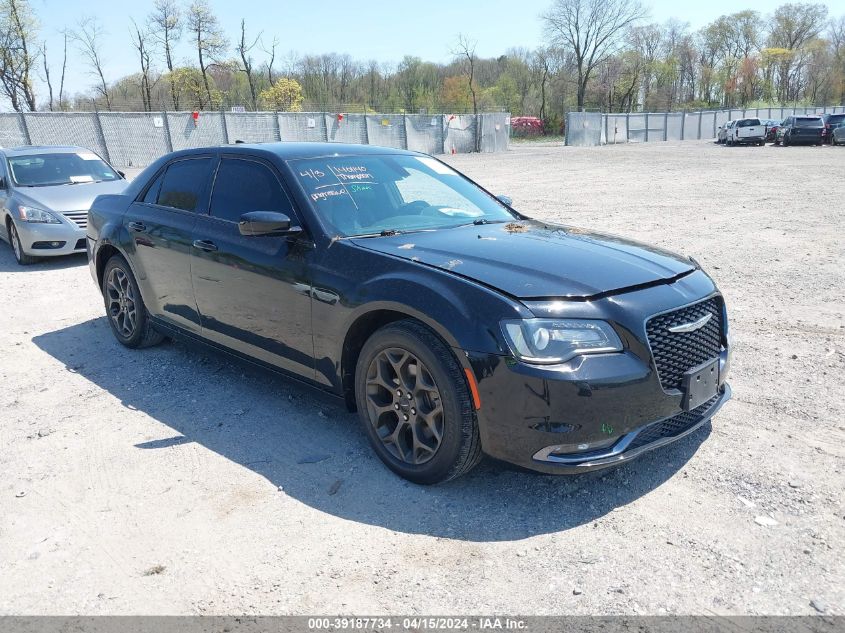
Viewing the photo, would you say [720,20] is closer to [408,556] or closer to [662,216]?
[662,216]

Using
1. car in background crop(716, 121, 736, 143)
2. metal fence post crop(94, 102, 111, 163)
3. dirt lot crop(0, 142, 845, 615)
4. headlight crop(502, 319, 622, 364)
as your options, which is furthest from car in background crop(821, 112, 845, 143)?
headlight crop(502, 319, 622, 364)

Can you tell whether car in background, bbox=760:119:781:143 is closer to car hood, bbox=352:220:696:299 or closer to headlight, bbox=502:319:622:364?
car hood, bbox=352:220:696:299

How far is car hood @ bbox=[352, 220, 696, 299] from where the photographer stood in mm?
3230

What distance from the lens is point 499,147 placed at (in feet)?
135

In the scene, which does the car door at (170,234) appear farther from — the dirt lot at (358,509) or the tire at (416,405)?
the tire at (416,405)

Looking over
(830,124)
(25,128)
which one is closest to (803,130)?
(830,124)

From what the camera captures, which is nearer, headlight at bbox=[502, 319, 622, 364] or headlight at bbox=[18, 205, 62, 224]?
headlight at bbox=[502, 319, 622, 364]

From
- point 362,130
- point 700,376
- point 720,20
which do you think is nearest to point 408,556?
point 700,376

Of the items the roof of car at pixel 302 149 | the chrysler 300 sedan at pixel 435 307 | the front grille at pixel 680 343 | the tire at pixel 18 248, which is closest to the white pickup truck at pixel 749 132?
the tire at pixel 18 248

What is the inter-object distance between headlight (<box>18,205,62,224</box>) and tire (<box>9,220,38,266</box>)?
0.31 m

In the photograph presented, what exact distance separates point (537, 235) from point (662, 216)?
8.84m

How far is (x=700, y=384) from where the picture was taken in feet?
10.8

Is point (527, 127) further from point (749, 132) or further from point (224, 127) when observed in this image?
point (224, 127)

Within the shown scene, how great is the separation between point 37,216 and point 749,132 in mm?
39480
